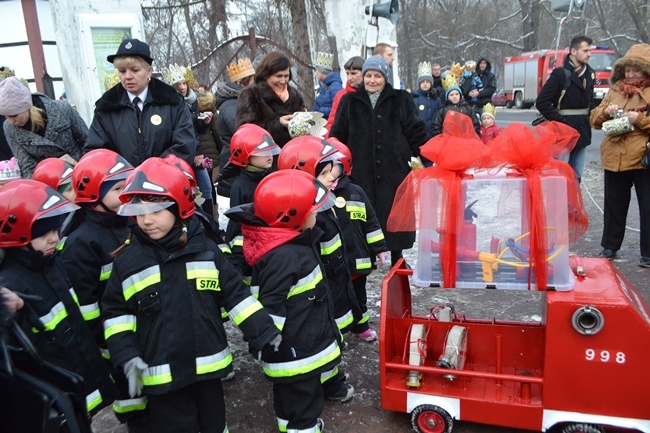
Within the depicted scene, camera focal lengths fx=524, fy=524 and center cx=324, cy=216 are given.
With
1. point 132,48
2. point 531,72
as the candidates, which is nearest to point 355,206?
point 132,48

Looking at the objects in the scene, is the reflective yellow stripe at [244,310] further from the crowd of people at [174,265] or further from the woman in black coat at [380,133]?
the woman in black coat at [380,133]

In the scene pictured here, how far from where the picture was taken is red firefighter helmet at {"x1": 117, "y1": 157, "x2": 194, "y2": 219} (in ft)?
8.05

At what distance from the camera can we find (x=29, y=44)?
40.4ft

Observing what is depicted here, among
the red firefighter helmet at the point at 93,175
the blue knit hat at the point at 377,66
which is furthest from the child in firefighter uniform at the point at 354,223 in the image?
the red firefighter helmet at the point at 93,175

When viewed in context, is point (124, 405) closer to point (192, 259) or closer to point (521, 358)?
point (192, 259)

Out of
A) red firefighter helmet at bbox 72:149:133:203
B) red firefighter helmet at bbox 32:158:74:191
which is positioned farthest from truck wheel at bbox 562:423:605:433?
red firefighter helmet at bbox 32:158:74:191

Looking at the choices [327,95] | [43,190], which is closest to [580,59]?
[327,95]

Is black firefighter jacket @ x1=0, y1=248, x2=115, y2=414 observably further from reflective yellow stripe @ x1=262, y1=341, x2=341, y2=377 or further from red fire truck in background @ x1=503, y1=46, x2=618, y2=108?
red fire truck in background @ x1=503, y1=46, x2=618, y2=108

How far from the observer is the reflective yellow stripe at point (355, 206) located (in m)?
3.81

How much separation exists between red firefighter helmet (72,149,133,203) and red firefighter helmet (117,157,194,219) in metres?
0.50

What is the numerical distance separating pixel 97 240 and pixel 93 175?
1.23 ft

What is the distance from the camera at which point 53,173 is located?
3461 mm

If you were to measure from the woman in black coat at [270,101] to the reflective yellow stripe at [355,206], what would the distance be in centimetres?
111

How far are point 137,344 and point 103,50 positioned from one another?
5.55 metres
